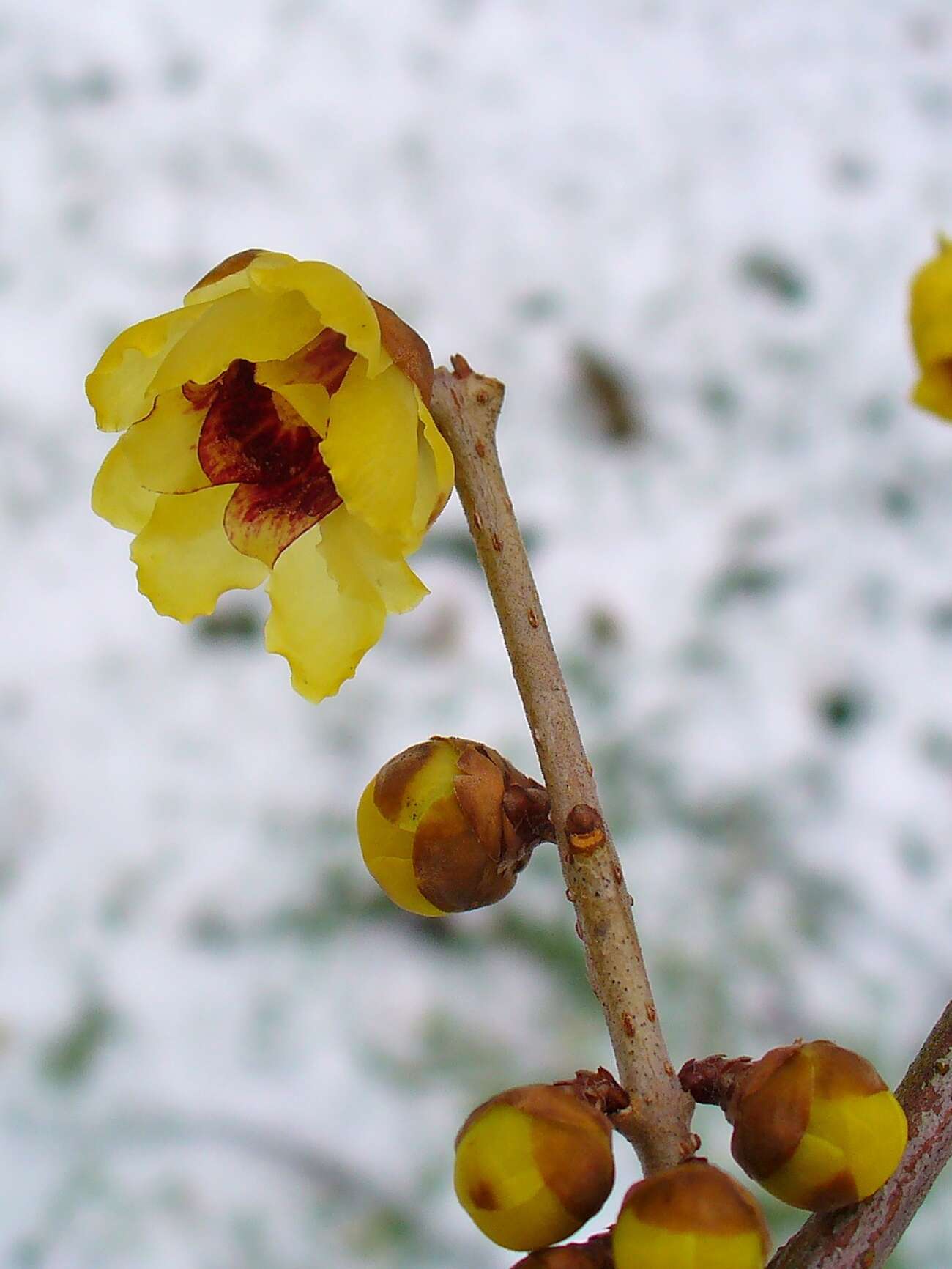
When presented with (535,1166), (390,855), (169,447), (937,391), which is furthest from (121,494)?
(937,391)

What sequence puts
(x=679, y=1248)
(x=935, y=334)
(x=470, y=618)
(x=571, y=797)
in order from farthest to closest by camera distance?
(x=470, y=618) → (x=935, y=334) → (x=571, y=797) → (x=679, y=1248)

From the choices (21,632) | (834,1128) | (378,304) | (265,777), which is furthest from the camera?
(21,632)

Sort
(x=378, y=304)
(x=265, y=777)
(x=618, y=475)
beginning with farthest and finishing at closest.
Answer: (x=618, y=475)
(x=265, y=777)
(x=378, y=304)

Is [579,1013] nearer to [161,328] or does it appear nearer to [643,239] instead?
[161,328]

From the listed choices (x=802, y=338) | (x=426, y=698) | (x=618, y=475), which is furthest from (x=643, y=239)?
(x=426, y=698)

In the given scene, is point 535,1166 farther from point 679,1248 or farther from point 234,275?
point 234,275

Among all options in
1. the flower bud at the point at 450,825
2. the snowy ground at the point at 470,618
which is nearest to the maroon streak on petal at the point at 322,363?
the flower bud at the point at 450,825
